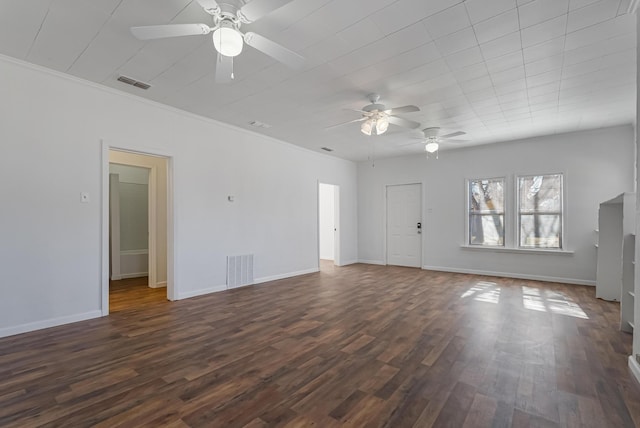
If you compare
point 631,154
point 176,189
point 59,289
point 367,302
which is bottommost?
point 367,302

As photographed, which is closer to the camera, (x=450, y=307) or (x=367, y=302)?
(x=450, y=307)

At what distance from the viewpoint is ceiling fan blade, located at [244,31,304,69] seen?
225 centimetres

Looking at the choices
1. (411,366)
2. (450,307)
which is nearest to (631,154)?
(450,307)

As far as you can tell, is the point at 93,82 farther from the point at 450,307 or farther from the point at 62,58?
the point at 450,307

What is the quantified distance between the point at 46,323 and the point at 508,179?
786cm

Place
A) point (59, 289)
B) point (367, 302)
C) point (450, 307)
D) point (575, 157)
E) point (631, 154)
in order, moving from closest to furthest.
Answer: point (59, 289), point (450, 307), point (367, 302), point (631, 154), point (575, 157)

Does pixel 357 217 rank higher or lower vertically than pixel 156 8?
lower

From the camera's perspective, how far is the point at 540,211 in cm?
604

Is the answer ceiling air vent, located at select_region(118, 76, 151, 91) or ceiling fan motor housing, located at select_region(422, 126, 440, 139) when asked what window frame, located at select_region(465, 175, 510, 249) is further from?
ceiling air vent, located at select_region(118, 76, 151, 91)

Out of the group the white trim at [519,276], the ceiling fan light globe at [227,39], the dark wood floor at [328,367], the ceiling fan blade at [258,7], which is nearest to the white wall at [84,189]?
the dark wood floor at [328,367]

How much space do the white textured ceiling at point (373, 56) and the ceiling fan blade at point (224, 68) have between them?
37 cm

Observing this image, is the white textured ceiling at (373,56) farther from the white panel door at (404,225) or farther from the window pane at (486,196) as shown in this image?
the white panel door at (404,225)

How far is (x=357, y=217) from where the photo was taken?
8555 millimetres

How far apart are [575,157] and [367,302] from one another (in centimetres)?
490
